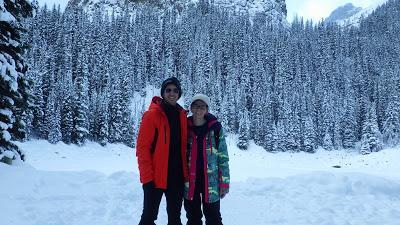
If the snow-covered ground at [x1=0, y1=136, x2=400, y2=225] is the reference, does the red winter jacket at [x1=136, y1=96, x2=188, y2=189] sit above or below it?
above

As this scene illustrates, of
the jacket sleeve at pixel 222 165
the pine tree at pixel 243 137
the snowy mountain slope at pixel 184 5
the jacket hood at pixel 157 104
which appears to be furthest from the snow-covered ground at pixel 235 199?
the snowy mountain slope at pixel 184 5

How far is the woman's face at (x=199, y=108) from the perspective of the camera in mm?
5215

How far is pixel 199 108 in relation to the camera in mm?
5211

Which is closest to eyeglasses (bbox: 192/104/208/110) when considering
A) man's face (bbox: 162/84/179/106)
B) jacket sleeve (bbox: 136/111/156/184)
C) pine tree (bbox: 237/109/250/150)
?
man's face (bbox: 162/84/179/106)

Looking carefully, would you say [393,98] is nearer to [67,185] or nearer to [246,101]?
[246,101]

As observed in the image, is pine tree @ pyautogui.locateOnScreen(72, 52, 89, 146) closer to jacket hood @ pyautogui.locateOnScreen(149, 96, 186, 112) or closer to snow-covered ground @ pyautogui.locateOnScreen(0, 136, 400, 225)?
snow-covered ground @ pyautogui.locateOnScreen(0, 136, 400, 225)

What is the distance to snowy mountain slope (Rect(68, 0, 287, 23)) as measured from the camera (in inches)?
6299

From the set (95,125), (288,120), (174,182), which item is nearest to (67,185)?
(174,182)

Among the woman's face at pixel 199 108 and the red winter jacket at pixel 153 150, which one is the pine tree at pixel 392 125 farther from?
the red winter jacket at pixel 153 150

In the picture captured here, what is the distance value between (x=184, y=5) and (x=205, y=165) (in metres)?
162

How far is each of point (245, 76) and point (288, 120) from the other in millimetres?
26235

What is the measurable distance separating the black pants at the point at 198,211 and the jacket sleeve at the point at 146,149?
34.9 inches

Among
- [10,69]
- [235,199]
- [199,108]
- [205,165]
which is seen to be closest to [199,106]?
[199,108]

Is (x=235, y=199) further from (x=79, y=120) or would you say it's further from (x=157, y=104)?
(x=79, y=120)
